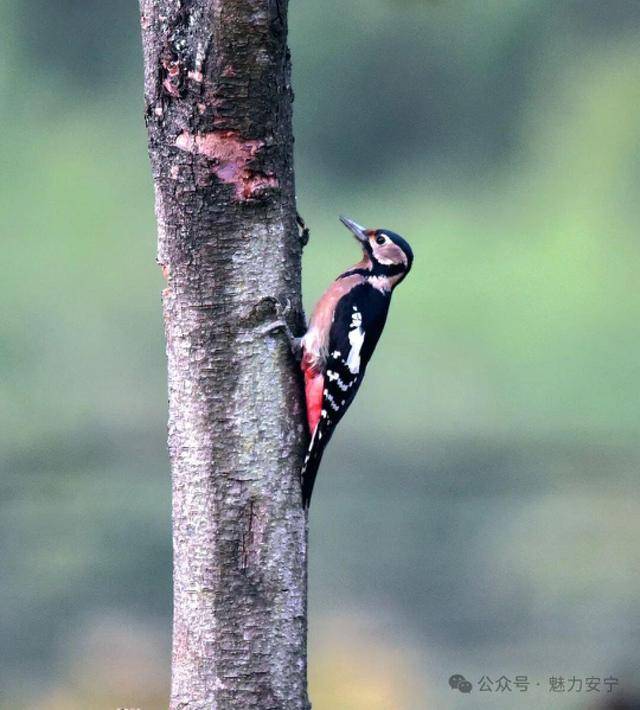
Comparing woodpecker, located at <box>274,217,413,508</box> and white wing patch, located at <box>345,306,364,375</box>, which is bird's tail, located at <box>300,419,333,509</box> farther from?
white wing patch, located at <box>345,306,364,375</box>

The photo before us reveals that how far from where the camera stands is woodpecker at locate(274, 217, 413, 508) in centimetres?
188

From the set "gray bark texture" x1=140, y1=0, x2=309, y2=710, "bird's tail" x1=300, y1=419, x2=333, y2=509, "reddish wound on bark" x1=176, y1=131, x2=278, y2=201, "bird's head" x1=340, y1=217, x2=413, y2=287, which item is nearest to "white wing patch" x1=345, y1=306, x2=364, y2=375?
"bird's head" x1=340, y1=217, x2=413, y2=287

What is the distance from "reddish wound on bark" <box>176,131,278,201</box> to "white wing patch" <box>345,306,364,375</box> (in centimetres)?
65

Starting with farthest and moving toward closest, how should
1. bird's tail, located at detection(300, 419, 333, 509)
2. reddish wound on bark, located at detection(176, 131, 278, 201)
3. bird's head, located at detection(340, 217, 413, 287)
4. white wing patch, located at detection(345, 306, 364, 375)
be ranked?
1. bird's head, located at detection(340, 217, 413, 287)
2. white wing patch, located at detection(345, 306, 364, 375)
3. bird's tail, located at detection(300, 419, 333, 509)
4. reddish wound on bark, located at detection(176, 131, 278, 201)

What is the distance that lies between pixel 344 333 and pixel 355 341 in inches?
2.3

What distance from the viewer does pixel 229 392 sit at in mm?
1732

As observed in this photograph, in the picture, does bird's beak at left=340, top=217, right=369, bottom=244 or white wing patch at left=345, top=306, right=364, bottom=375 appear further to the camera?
bird's beak at left=340, top=217, right=369, bottom=244

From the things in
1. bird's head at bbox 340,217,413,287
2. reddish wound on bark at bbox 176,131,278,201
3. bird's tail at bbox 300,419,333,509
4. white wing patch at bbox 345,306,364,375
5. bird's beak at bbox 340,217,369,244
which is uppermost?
bird's beak at bbox 340,217,369,244

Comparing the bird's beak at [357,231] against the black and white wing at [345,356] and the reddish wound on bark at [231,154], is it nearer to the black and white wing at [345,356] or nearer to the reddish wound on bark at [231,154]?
the black and white wing at [345,356]

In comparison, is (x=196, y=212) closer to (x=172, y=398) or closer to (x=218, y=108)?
(x=218, y=108)

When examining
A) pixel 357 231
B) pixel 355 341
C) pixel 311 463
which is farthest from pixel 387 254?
pixel 311 463

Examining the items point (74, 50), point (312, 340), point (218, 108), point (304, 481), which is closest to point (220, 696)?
point (304, 481)

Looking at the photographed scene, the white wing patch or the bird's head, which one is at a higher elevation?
the bird's head

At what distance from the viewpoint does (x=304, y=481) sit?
1.80 m
